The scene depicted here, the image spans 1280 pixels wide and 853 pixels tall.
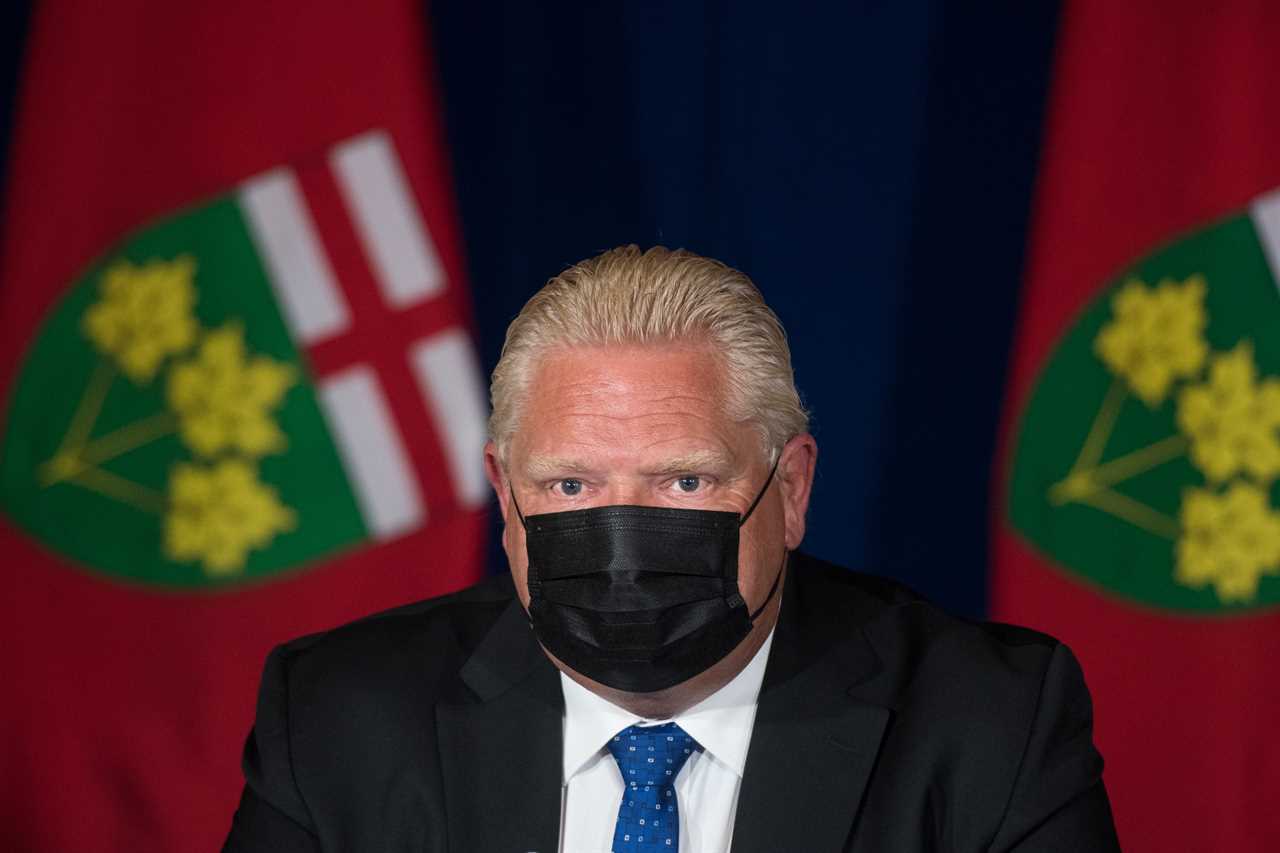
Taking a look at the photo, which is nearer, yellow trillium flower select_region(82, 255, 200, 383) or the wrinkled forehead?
the wrinkled forehead

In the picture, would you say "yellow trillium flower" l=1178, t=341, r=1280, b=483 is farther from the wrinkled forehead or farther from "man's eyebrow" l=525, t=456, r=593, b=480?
"man's eyebrow" l=525, t=456, r=593, b=480

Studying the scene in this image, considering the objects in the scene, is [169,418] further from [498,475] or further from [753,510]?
[753,510]

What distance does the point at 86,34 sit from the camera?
3295 millimetres

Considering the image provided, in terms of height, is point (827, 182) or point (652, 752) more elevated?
point (827, 182)

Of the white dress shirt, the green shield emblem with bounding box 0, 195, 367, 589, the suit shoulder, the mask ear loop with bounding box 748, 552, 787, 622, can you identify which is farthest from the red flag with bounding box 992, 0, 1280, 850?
the green shield emblem with bounding box 0, 195, 367, 589

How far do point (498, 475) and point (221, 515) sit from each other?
1.35 meters

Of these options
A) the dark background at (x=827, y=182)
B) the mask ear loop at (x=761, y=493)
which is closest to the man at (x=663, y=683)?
the mask ear loop at (x=761, y=493)

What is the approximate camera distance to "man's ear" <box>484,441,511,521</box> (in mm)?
2129

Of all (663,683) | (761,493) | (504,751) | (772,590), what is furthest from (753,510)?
(504,751)

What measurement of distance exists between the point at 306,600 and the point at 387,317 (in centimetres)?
61

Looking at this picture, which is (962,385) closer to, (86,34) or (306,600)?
(306,600)

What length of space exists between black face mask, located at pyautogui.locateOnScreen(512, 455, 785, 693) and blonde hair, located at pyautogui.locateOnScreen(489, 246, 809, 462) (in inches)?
Result: 6.9

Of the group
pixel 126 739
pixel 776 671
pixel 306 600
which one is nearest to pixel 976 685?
pixel 776 671

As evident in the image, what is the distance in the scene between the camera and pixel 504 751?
212 centimetres
